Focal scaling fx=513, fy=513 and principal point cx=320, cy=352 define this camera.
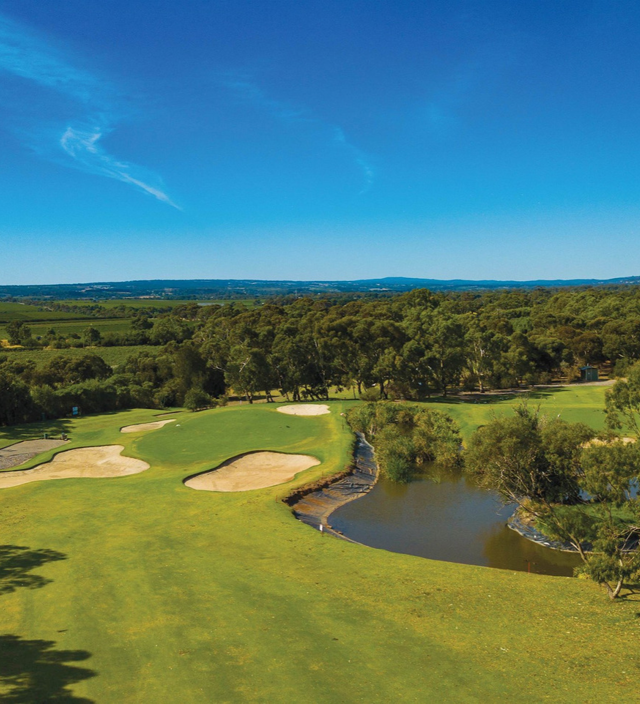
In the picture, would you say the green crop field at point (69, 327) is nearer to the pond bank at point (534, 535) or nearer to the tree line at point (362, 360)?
the tree line at point (362, 360)

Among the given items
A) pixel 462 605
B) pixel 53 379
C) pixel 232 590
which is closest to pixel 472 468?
pixel 462 605

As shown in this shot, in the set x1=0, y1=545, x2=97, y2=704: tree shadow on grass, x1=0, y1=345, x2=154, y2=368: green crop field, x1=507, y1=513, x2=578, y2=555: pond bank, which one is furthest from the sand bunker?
x1=0, y1=345, x2=154, y2=368: green crop field

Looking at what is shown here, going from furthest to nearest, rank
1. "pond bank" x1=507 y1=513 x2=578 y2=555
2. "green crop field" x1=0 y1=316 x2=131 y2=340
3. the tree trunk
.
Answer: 1. "green crop field" x1=0 y1=316 x2=131 y2=340
2. "pond bank" x1=507 y1=513 x2=578 y2=555
3. the tree trunk

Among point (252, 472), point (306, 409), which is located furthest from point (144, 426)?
point (252, 472)

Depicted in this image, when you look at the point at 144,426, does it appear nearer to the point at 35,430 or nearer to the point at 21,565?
the point at 35,430

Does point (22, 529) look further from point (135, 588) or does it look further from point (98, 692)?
point (98, 692)

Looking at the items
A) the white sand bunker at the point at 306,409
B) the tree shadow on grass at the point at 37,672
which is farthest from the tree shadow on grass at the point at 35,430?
the tree shadow on grass at the point at 37,672

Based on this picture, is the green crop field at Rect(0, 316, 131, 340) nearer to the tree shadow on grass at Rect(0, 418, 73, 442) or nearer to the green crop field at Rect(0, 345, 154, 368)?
→ the green crop field at Rect(0, 345, 154, 368)
